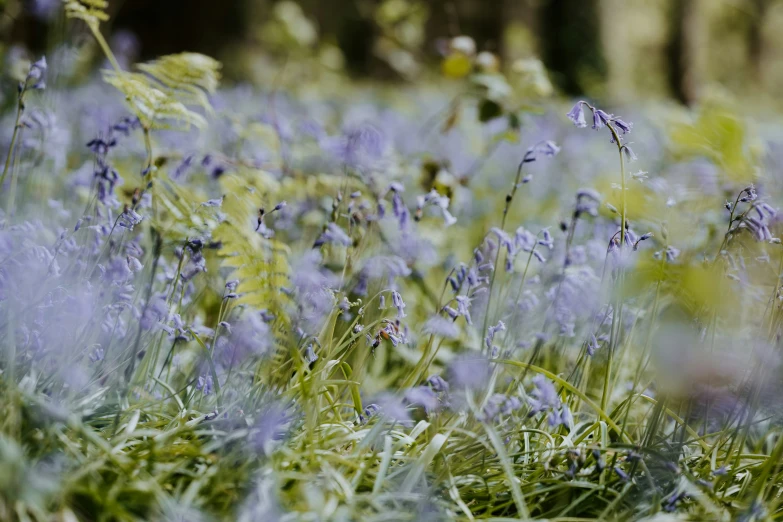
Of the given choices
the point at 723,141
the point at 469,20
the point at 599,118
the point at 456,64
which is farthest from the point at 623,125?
the point at 469,20

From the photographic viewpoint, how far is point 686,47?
1023 cm

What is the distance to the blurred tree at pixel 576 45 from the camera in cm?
1245

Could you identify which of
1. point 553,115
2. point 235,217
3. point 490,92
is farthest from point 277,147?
point 553,115

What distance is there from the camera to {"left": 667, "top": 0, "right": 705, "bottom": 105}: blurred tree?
10.2m

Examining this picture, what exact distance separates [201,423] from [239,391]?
22 centimetres

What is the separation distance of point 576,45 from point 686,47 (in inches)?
105

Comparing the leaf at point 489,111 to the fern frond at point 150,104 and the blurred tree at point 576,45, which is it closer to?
the fern frond at point 150,104

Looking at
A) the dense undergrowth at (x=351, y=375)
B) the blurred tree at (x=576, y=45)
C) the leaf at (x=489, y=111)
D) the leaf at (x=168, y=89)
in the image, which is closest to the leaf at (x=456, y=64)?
the leaf at (x=489, y=111)

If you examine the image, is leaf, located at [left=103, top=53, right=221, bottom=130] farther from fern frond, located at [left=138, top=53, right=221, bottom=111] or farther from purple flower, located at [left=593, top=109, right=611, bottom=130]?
purple flower, located at [left=593, top=109, right=611, bottom=130]

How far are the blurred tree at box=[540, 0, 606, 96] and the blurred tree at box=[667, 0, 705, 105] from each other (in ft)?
6.32

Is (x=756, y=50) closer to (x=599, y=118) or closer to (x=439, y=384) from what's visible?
(x=599, y=118)

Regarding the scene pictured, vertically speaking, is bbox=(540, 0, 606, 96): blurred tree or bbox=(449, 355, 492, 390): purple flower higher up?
bbox=(449, 355, 492, 390): purple flower

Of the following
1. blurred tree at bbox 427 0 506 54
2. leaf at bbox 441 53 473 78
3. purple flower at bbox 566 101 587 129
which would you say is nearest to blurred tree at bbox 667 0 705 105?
leaf at bbox 441 53 473 78

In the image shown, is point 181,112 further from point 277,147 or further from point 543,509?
point 543,509
